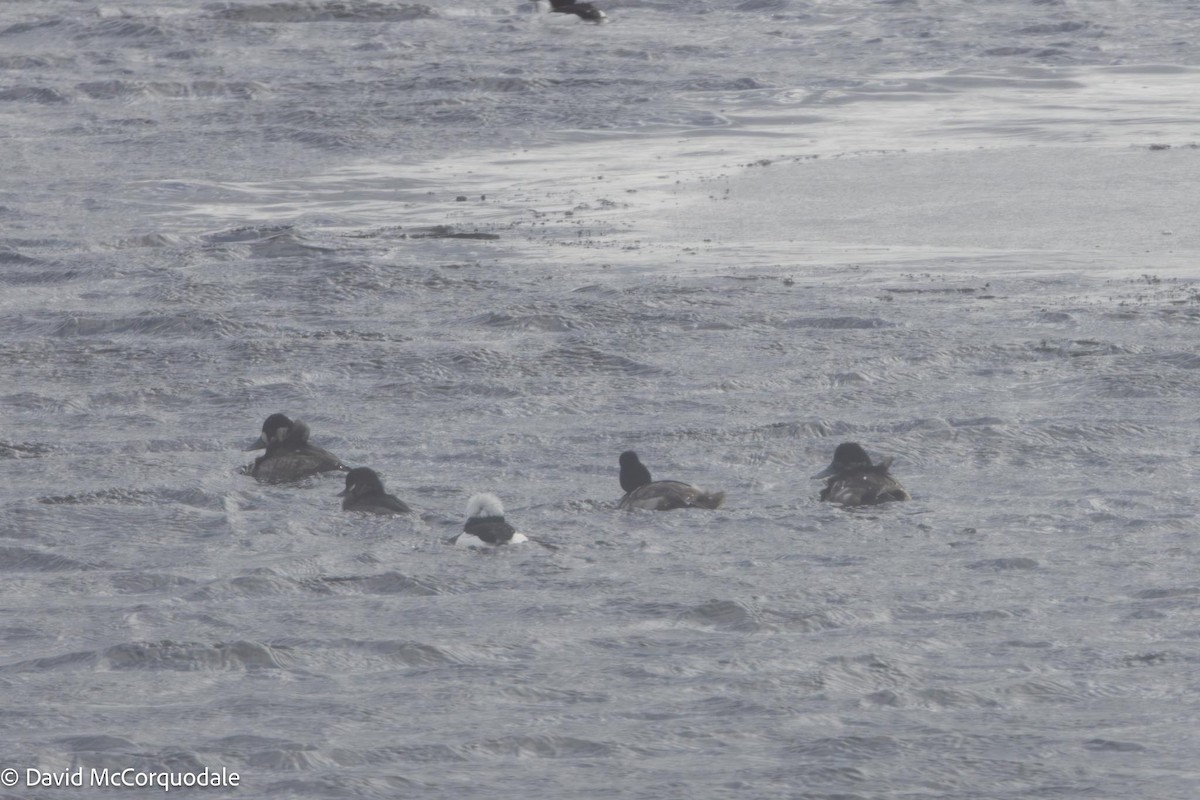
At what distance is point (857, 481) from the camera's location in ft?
32.9

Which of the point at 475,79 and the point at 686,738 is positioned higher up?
the point at 475,79

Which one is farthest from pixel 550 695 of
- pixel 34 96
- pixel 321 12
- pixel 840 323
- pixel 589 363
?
pixel 321 12

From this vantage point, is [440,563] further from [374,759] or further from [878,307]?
[878,307]

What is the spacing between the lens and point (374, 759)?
7.17m

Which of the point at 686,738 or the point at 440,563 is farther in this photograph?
the point at 440,563

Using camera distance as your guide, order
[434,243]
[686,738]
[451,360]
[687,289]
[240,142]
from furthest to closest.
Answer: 1. [240,142]
2. [434,243]
3. [687,289]
4. [451,360]
5. [686,738]

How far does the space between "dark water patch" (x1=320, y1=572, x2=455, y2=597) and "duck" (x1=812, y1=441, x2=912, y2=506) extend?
199 centimetres

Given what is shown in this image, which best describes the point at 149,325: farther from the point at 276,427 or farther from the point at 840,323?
the point at 840,323

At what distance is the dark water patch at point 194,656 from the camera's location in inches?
320

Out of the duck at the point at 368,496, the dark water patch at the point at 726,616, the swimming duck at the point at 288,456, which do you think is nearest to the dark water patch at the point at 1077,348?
the swimming duck at the point at 288,456

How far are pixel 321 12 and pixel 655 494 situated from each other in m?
20.1

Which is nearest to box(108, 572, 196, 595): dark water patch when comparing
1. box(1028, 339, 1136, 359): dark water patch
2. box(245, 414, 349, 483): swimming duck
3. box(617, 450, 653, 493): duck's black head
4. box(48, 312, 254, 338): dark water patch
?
box(245, 414, 349, 483): swimming duck

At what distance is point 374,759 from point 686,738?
41.7 inches

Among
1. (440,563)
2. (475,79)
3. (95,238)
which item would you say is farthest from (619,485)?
(475,79)
